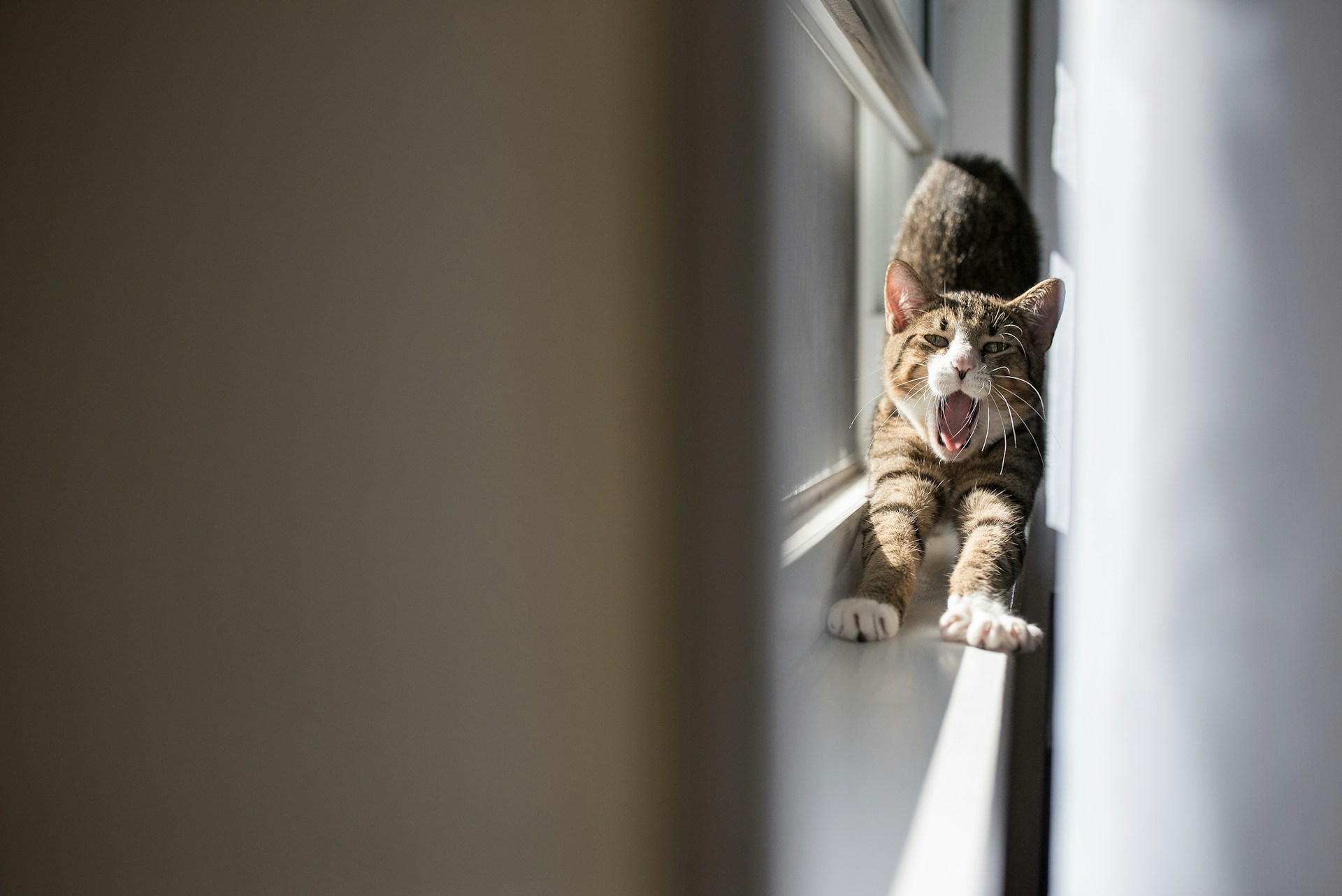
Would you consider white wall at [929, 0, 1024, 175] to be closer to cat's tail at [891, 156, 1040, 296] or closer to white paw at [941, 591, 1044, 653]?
cat's tail at [891, 156, 1040, 296]

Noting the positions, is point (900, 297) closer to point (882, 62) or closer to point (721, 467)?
point (882, 62)

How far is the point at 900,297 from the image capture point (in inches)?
22.6

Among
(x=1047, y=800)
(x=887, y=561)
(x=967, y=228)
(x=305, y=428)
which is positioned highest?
(x=967, y=228)

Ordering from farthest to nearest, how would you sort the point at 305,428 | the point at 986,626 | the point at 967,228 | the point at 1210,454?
the point at 967,228, the point at 986,626, the point at 1210,454, the point at 305,428

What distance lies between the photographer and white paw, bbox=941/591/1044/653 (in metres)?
0.46

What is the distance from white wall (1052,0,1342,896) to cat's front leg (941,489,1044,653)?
6cm

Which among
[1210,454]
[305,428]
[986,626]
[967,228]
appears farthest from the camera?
[967,228]

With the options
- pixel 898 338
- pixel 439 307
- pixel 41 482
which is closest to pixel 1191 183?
pixel 898 338

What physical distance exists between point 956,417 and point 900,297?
96 millimetres

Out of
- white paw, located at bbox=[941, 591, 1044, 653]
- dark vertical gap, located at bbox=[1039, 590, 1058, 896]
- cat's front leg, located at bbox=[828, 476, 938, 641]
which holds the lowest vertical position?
dark vertical gap, located at bbox=[1039, 590, 1058, 896]

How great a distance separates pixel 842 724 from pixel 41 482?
35 centimetres

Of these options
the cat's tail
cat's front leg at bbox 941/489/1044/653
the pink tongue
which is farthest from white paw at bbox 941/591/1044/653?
the cat's tail

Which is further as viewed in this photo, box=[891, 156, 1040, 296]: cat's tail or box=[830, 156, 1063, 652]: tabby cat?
box=[891, 156, 1040, 296]: cat's tail

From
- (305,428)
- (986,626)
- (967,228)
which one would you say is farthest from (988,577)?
(305,428)
